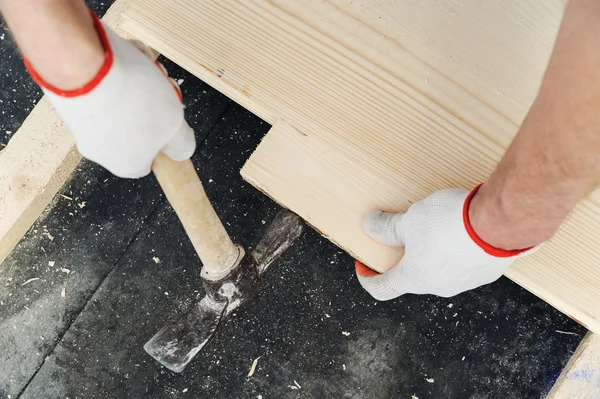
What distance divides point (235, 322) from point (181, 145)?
3.40 feet

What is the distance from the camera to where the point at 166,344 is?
5.90 ft

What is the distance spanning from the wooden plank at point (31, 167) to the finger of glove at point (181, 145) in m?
0.98

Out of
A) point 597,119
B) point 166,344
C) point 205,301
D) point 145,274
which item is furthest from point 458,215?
point 145,274

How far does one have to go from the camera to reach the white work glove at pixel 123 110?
2.86ft

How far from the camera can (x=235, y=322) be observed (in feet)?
6.33

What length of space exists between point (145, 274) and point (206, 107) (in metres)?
0.66

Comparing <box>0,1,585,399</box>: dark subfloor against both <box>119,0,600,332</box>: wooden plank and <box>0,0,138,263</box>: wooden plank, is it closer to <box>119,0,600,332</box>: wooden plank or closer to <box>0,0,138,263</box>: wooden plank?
<box>0,0,138,263</box>: wooden plank

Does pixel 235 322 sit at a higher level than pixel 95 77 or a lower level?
lower

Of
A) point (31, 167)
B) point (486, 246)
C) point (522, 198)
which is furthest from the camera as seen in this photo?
point (31, 167)

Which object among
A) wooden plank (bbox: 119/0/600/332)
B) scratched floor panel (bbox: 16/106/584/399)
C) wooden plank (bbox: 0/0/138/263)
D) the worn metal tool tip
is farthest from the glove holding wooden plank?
wooden plank (bbox: 0/0/138/263)

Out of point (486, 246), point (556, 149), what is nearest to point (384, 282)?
point (486, 246)

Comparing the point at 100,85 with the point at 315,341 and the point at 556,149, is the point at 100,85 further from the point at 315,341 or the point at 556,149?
the point at 315,341

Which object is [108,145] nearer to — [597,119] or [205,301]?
[597,119]

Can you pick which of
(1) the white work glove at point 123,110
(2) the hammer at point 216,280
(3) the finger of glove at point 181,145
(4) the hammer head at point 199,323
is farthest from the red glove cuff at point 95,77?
(4) the hammer head at point 199,323
